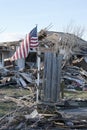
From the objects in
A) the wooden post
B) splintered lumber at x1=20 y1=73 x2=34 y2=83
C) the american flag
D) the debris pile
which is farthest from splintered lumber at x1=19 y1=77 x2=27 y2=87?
the debris pile

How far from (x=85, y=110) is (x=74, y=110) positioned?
46 cm

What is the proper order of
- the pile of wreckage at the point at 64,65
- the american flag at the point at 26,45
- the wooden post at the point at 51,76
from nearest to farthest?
the wooden post at the point at 51,76
the american flag at the point at 26,45
the pile of wreckage at the point at 64,65

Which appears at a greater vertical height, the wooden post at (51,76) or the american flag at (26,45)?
the american flag at (26,45)

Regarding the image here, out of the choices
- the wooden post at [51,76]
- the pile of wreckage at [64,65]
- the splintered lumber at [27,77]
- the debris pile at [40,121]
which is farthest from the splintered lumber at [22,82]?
the debris pile at [40,121]

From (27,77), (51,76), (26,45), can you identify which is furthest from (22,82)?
(51,76)

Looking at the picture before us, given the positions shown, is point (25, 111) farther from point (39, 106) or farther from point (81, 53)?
point (81, 53)

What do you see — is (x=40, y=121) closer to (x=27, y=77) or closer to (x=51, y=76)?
(x=51, y=76)

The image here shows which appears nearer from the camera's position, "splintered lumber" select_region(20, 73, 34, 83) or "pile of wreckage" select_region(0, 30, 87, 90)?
"pile of wreckage" select_region(0, 30, 87, 90)

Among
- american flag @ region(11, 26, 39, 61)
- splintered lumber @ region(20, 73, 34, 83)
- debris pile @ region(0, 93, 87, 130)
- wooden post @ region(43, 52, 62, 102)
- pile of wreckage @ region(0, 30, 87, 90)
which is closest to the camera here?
debris pile @ region(0, 93, 87, 130)

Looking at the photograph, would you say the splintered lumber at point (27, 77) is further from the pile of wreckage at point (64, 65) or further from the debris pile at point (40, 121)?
the debris pile at point (40, 121)

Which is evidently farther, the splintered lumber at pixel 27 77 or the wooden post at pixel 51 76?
the splintered lumber at pixel 27 77

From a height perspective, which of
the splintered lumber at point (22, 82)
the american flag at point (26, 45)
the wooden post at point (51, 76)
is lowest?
the splintered lumber at point (22, 82)

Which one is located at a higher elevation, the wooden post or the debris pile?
the wooden post

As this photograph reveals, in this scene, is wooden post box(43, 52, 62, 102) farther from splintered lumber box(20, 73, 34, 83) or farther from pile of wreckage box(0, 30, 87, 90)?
splintered lumber box(20, 73, 34, 83)
